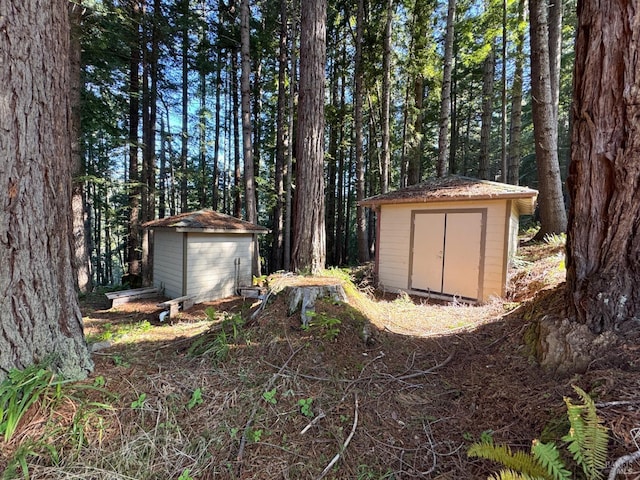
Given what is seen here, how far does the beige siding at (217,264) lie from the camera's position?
24.4 ft

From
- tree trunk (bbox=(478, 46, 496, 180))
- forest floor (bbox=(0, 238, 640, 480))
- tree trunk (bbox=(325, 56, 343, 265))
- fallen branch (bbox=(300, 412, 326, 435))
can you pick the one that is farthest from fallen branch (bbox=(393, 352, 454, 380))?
tree trunk (bbox=(325, 56, 343, 265))

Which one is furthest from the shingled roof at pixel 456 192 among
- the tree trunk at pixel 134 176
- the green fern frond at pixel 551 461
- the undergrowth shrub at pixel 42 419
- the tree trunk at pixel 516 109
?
the tree trunk at pixel 134 176

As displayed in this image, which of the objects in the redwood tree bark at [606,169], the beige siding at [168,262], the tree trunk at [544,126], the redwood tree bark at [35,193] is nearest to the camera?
the redwood tree bark at [35,193]

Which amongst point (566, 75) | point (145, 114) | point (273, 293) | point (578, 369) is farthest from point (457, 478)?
point (566, 75)

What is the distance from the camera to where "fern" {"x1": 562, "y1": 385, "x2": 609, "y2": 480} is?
1114mm

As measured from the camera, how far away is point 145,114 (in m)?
10.8

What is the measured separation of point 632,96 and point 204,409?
3355mm

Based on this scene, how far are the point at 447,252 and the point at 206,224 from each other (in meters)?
5.96

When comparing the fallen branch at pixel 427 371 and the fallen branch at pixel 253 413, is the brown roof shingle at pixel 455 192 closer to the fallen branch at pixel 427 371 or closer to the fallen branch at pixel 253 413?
the fallen branch at pixel 427 371

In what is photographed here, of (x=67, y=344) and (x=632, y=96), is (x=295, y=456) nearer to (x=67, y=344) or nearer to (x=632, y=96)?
(x=67, y=344)

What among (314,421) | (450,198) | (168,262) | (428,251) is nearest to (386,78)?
(450,198)

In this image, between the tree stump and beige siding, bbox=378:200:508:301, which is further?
beige siding, bbox=378:200:508:301

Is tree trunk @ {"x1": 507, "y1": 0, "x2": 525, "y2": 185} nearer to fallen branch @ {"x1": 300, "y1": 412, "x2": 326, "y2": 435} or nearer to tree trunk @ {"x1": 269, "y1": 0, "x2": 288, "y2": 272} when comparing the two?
tree trunk @ {"x1": 269, "y1": 0, "x2": 288, "y2": 272}

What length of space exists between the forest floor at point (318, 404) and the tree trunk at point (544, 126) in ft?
19.8
